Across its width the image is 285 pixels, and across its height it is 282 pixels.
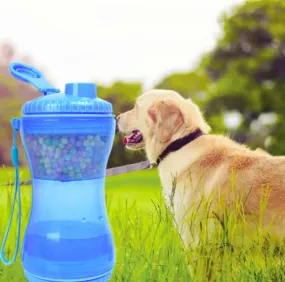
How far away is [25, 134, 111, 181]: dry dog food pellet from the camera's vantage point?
2004 mm

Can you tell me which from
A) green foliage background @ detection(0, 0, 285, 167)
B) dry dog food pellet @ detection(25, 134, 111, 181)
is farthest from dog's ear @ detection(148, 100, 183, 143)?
green foliage background @ detection(0, 0, 285, 167)

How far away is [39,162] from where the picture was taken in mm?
2125

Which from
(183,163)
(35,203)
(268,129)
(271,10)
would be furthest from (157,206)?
(271,10)

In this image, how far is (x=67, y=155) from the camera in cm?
203

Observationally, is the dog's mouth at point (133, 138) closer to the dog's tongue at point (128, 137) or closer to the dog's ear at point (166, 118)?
the dog's tongue at point (128, 137)

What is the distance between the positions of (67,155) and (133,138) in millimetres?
748

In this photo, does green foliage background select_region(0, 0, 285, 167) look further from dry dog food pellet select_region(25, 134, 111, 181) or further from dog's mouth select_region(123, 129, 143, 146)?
dry dog food pellet select_region(25, 134, 111, 181)

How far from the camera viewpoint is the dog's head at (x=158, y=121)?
8.30 ft

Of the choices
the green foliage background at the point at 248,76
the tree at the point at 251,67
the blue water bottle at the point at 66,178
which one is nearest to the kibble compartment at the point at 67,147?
the blue water bottle at the point at 66,178

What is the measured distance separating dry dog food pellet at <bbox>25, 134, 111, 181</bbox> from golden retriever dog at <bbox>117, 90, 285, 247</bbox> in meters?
0.50

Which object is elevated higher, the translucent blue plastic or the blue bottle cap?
the blue bottle cap

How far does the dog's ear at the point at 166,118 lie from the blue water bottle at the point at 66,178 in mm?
462

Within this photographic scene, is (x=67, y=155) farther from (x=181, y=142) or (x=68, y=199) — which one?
(x=181, y=142)

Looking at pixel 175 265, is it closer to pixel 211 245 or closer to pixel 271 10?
pixel 211 245
